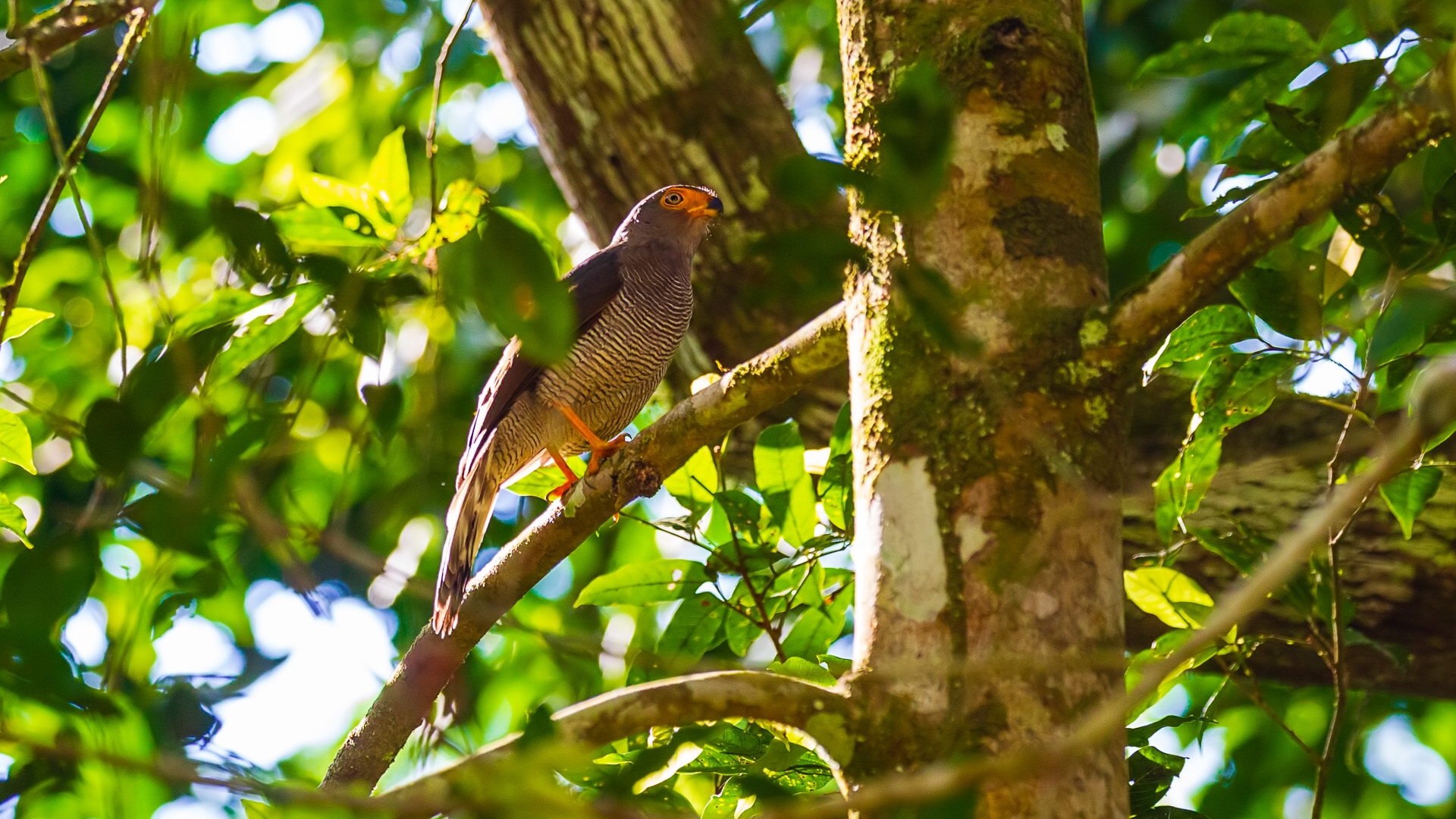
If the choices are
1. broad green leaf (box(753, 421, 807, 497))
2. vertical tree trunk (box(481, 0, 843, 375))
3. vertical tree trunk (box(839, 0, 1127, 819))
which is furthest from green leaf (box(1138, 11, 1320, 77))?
broad green leaf (box(753, 421, 807, 497))

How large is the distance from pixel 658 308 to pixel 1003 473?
7.40 ft

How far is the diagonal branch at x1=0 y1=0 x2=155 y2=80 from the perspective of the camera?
7.68ft

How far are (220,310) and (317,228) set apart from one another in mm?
716

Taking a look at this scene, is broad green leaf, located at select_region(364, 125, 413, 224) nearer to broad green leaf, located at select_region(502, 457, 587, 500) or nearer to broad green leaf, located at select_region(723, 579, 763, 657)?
broad green leaf, located at select_region(502, 457, 587, 500)

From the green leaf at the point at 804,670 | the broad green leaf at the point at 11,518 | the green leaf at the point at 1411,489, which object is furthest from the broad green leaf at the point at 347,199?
the green leaf at the point at 1411,489

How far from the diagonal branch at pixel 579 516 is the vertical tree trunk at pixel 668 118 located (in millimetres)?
1317

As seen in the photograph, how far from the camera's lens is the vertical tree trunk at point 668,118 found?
151 inches

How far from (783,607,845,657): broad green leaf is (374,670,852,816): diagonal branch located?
1114 millimetres

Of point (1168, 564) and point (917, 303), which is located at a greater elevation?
point (917, 303)

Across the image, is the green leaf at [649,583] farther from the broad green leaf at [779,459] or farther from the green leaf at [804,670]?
the green leaf at [804,670]

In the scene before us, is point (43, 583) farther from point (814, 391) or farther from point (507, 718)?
point (507, 718)

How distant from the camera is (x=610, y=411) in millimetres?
4137

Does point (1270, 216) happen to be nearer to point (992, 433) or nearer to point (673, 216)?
Answer: point (992, 433)

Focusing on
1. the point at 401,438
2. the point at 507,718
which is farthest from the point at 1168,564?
the point at 507,718
